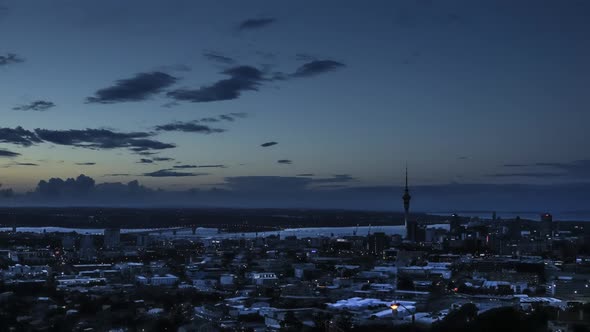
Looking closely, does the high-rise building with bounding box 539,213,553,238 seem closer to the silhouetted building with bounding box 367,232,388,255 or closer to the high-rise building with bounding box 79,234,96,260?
the silhouetted building with bounding box 367,232,388,255

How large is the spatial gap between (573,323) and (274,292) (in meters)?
18.4

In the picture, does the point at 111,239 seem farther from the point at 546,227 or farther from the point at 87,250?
the point at 546,227

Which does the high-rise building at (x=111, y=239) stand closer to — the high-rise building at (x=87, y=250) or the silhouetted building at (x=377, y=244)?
the high-rise building at (x=87, y=250)

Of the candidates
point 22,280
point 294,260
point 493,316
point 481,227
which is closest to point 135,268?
point 22,280

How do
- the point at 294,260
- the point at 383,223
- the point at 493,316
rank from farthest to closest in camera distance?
the point at 383,223
the point at 294,260
the point at 493,316

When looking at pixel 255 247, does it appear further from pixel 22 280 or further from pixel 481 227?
Answer: pixel 22 280

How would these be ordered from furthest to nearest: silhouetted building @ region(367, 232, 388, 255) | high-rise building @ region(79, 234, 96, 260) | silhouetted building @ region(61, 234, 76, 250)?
1. silhouetted building @ region(61, 234, 76, 250)
2. silhouetted building @ region(367, 232, 388, 255)
3. high-rise building @ region(79, 234, 96, 260)

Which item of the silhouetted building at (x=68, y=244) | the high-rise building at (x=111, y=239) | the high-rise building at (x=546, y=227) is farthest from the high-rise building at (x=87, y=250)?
the high-rise building at (x=546, y=227)

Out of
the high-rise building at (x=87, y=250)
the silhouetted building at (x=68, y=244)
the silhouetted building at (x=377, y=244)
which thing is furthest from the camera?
the silhouetted building at (x=68, y=244)

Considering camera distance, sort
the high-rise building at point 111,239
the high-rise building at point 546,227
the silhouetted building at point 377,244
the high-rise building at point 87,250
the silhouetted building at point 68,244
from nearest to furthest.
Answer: the high-rise building at point 87,250 < the silhouetted building at point 377,244 < the silhouetted building at point 68,244 < the high-rise building at point 111,239 < the high-rise building at point 546,227

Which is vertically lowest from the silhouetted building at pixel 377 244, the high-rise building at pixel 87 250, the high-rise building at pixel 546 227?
the high-rise building at pixel 87 250

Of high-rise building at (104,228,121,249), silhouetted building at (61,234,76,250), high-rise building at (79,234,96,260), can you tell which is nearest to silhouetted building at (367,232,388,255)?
high-rise building at (79,234,96,260)

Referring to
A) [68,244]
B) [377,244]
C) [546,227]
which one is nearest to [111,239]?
[68,244]

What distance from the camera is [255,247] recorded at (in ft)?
232
